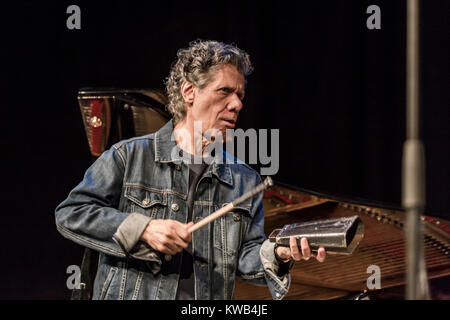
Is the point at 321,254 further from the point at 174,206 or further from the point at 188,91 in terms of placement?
the point at 188,91

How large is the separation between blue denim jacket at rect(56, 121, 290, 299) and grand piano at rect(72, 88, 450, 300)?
0.64 ft

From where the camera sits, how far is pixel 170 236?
1438mm

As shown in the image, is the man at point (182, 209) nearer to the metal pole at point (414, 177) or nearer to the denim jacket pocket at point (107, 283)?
the denim jacket pocket at point (107, 283)

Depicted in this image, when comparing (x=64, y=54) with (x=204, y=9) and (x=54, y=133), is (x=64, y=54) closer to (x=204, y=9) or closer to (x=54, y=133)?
(x=54, y=133)

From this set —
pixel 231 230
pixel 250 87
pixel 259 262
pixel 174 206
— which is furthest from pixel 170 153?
pixel 250 87

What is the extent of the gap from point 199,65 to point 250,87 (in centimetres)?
132

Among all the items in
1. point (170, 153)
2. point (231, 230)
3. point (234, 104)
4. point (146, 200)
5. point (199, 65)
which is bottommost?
point (231, 230)

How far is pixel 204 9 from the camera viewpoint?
3.11 metres

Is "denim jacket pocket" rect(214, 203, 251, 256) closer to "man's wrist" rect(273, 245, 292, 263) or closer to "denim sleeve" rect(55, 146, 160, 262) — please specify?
"man's wrist" rect(273, 245, 292, 263)

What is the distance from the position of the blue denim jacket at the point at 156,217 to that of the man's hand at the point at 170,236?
54 millimetres

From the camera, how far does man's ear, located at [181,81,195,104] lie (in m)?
1.88

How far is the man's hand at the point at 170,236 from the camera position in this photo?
1.44 m

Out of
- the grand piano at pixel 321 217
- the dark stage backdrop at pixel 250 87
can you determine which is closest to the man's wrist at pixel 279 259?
the grand piano at pixel 321 217

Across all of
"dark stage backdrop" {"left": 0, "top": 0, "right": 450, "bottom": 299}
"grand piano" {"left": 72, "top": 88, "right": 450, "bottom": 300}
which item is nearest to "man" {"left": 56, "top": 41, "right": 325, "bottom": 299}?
"grand piano" {"left": 72, "top": 88, "right": 450, "bottom": 300}
